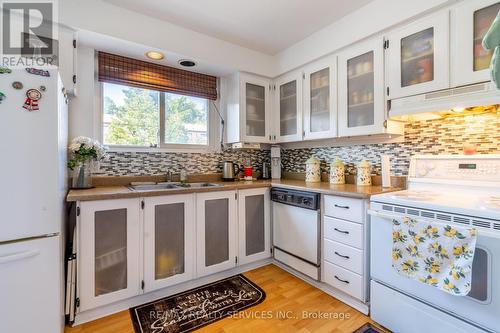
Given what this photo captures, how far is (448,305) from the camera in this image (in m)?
1.29

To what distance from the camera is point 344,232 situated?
6.03 feet

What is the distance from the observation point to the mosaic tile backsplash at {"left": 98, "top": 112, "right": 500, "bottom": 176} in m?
1.63

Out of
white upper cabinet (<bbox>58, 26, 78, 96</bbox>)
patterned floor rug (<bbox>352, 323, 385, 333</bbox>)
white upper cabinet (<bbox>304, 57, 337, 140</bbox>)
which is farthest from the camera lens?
white upper cabinet (<bbox>304, 57, 337, 140</bbox>)

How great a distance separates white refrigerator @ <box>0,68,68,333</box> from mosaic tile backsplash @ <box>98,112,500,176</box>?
2.88ft

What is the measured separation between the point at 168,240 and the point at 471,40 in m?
2.48

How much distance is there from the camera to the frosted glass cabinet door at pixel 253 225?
92.1 inches

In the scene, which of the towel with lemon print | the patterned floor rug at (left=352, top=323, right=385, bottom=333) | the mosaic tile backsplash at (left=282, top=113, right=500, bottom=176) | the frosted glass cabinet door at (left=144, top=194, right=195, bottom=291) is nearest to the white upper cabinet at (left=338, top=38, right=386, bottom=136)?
the mosaic tile backsplash at (left=282, top=113, right=500, bottom=176)

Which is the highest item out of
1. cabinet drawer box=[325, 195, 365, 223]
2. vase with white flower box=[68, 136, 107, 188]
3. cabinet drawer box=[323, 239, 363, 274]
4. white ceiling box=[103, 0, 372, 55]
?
A: white ceiling box=[103, 0, 372, 55]

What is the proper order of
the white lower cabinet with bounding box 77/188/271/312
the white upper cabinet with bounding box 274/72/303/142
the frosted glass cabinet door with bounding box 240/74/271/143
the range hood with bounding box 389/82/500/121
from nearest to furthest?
the range hood with bounding box 389/82/500/121 < the white lower cabinet with bounding box 77/188/271/312 < the white upper cabinet with bounding box 274/72/303/142 < the frosted glass cabinet door with bounding box 240/74/271/143

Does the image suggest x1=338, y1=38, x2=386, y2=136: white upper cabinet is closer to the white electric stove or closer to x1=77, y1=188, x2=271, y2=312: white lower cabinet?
the white electric stove

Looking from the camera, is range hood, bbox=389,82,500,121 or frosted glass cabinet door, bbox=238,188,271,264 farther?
frosted glass cabinet door, bbox=238,188,271,264

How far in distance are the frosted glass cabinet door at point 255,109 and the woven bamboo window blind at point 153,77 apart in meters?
0.40

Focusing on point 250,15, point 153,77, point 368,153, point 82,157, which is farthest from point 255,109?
point 82,157

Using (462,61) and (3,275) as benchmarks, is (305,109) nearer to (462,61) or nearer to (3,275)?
(462,61)
